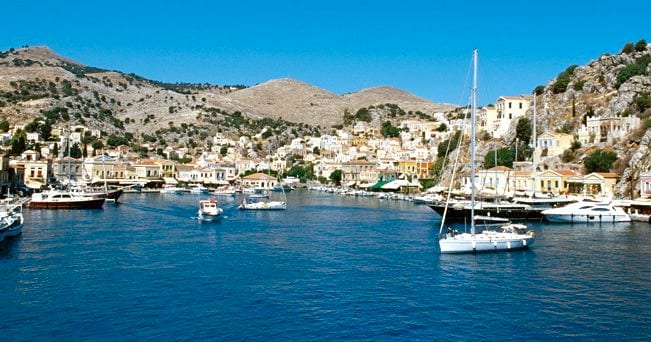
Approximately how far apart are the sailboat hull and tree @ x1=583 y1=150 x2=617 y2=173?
39475 mm

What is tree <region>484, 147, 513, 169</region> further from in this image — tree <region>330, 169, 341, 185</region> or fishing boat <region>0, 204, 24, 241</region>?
fishing boat <region>0, 204, 24, 241</region>

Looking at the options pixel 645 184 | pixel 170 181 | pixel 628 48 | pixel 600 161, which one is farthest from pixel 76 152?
pixel 645 184

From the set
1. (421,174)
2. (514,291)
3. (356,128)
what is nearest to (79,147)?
(421,174)

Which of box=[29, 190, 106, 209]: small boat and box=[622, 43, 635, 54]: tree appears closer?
box=[29, 190, 106, 209]: small boat

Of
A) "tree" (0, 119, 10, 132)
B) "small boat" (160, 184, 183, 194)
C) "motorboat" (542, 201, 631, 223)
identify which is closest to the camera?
"motorboat" (542, 201, 631, 223)

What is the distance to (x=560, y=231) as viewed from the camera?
155 feet

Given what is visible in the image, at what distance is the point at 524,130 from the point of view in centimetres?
9356

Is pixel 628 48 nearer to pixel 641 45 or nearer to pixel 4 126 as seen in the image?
pixel 641 45

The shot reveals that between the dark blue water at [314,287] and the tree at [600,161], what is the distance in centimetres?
2762

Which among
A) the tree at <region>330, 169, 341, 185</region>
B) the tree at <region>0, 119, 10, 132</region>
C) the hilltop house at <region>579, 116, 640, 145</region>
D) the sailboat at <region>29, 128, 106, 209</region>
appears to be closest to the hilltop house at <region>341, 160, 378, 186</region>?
the tree at <region>330, 169, 341, 185</region>

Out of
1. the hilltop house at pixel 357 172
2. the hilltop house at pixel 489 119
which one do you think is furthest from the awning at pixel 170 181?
the hilltop house at pixel 489 119

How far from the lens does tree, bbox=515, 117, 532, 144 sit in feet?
306

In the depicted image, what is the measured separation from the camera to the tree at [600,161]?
6994 centimetres

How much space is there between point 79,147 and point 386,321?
11808cm
